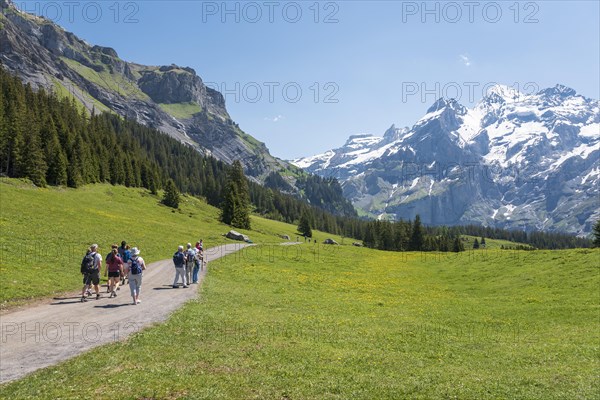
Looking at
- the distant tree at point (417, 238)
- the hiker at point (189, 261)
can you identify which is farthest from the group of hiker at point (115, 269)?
the distant tree at point (417, 238)

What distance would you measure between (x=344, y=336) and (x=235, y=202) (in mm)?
94222

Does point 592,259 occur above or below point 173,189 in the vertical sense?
below

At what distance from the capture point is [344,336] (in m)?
21.0

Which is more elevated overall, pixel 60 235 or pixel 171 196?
pixel 171 196

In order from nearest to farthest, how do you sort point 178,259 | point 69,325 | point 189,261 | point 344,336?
point 69,325
point 344,336
point 178,259
point 189,261

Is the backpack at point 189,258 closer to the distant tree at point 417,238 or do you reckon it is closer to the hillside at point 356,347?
the hillside at point 356,347

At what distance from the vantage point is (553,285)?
38.7 metres

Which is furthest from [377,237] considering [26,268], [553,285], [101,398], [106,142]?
[101,398]

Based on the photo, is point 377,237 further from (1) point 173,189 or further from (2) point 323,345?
(2) point 323,345

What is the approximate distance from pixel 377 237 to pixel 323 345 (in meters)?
136

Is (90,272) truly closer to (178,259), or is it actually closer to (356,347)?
(178,259)

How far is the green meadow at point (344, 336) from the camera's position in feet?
43.0

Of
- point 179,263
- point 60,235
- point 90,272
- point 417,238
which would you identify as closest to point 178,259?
point 179,263

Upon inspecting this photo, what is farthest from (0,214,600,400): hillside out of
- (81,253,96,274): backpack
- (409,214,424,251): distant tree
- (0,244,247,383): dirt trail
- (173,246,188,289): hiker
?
(409,214,424,251): distant tree
